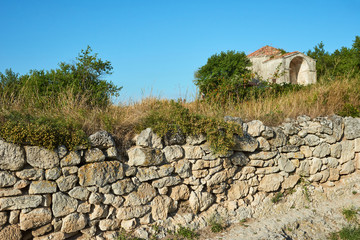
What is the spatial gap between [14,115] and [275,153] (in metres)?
4.96

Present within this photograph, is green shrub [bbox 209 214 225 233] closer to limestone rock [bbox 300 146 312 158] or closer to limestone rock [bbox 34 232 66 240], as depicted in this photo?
limestone rock [bbox 34 232 66 240]

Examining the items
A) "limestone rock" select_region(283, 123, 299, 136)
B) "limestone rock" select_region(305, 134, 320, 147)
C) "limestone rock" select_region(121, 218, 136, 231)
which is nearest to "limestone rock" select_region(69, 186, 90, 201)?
"limestone rock" select_region(121, 218, 136, 231)

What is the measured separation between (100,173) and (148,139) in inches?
38.8

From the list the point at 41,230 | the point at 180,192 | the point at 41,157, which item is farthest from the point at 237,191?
the point at 41,157

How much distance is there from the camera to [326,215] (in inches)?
238

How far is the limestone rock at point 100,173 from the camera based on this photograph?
4387mm

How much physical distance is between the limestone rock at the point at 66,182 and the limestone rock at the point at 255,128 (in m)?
3.52

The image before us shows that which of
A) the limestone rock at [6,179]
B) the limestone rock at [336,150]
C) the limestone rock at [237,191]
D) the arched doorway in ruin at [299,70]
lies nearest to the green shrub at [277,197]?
the limestone rock at [237,191]

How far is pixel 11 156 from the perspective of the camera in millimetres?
3965

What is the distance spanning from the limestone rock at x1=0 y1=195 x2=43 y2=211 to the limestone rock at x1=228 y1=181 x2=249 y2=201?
3381 millimetres

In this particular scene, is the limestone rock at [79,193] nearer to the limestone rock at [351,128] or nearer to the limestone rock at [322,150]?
the limestone rock at [322,150]

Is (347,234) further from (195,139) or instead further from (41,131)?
(41,131)

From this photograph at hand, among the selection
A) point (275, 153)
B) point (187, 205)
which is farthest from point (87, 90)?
point (275, 153)

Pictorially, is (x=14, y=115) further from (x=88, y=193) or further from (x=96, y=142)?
(x=88, y=193)
